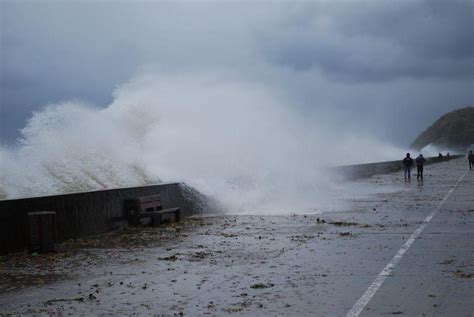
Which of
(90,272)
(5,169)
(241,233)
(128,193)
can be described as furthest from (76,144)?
(90,272)

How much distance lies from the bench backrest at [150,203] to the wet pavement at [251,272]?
82cm

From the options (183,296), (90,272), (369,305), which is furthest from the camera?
(90,272)

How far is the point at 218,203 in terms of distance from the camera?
69.4 ft

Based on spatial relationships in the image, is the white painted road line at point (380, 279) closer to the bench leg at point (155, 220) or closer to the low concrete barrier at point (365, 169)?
the bench leg at point (155, 220)

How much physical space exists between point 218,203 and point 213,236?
7487mm

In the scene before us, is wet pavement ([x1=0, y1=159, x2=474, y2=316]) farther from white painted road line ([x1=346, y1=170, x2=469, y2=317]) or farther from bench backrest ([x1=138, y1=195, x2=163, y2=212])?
bench backrest ([x1=138, y1=195, x2=163, y2=212])

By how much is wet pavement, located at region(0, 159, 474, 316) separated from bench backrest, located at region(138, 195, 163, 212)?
0.82 m

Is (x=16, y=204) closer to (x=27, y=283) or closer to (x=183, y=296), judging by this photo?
(x=27, y=283)

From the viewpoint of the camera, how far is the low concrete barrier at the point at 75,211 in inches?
458

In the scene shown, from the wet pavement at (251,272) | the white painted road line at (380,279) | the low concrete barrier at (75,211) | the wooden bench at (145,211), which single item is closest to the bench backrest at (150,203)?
the wooden bench at (145,211)

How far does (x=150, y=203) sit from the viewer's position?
54.2 feet

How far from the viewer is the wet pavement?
696cm

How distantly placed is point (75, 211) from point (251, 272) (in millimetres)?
5836

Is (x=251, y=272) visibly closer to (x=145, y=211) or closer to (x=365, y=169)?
(x=145, y=211)
